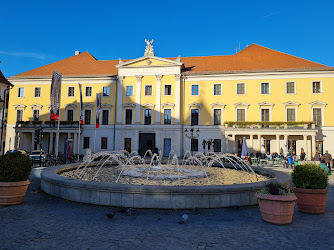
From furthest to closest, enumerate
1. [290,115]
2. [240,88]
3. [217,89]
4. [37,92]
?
[37,92]
[217,89]
[240,88]
[290,115]

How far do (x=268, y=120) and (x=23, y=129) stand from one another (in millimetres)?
37735

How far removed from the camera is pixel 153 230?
5707 millimetres

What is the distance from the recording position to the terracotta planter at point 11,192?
7523mm

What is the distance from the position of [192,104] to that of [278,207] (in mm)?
32040

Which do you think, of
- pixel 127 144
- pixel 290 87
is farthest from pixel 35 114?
pixel 290 87

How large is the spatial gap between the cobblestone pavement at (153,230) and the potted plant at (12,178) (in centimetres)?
32

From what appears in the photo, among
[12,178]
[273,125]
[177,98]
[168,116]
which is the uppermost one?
[177,98]

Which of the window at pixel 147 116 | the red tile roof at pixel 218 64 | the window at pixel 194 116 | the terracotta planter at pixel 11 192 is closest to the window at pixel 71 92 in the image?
the red tile roof at pixel 218 64

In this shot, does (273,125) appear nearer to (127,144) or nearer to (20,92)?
(127,144)

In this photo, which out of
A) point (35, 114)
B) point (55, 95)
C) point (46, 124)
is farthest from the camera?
point (35, 114)

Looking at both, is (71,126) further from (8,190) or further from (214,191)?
(214,191)

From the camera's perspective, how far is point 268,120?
3581 centimetres

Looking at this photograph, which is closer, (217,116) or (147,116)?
(217,116)

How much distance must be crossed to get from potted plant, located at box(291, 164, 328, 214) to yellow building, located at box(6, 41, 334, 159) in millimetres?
27495
